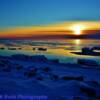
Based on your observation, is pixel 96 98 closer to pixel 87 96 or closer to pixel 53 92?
pixel 87 96

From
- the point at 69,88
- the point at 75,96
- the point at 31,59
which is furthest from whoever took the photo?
the point at 31,59

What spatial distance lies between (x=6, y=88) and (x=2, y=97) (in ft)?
2.22

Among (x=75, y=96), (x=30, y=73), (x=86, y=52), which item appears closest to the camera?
(x=75, y=96)

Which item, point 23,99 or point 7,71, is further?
point 7,71

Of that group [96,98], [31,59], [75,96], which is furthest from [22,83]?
[31,59]

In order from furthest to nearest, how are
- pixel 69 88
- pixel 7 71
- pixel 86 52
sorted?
pixel 86 52
pixel 7 71
pixel 69 88

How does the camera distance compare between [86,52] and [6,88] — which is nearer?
[6,88]

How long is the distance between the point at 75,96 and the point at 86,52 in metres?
15.6

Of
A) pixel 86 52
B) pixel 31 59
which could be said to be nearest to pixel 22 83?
pixel 31 59

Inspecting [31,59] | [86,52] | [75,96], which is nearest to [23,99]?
[75,96]

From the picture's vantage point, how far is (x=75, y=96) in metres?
5.60

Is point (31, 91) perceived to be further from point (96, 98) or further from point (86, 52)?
point (86, 52)

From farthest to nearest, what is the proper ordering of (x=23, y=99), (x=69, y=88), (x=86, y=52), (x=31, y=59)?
(x=86, y=52)
(x=31, y=59)
(x=69, y=88)
(x=23, y=99)

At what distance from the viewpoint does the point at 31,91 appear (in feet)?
19.0
